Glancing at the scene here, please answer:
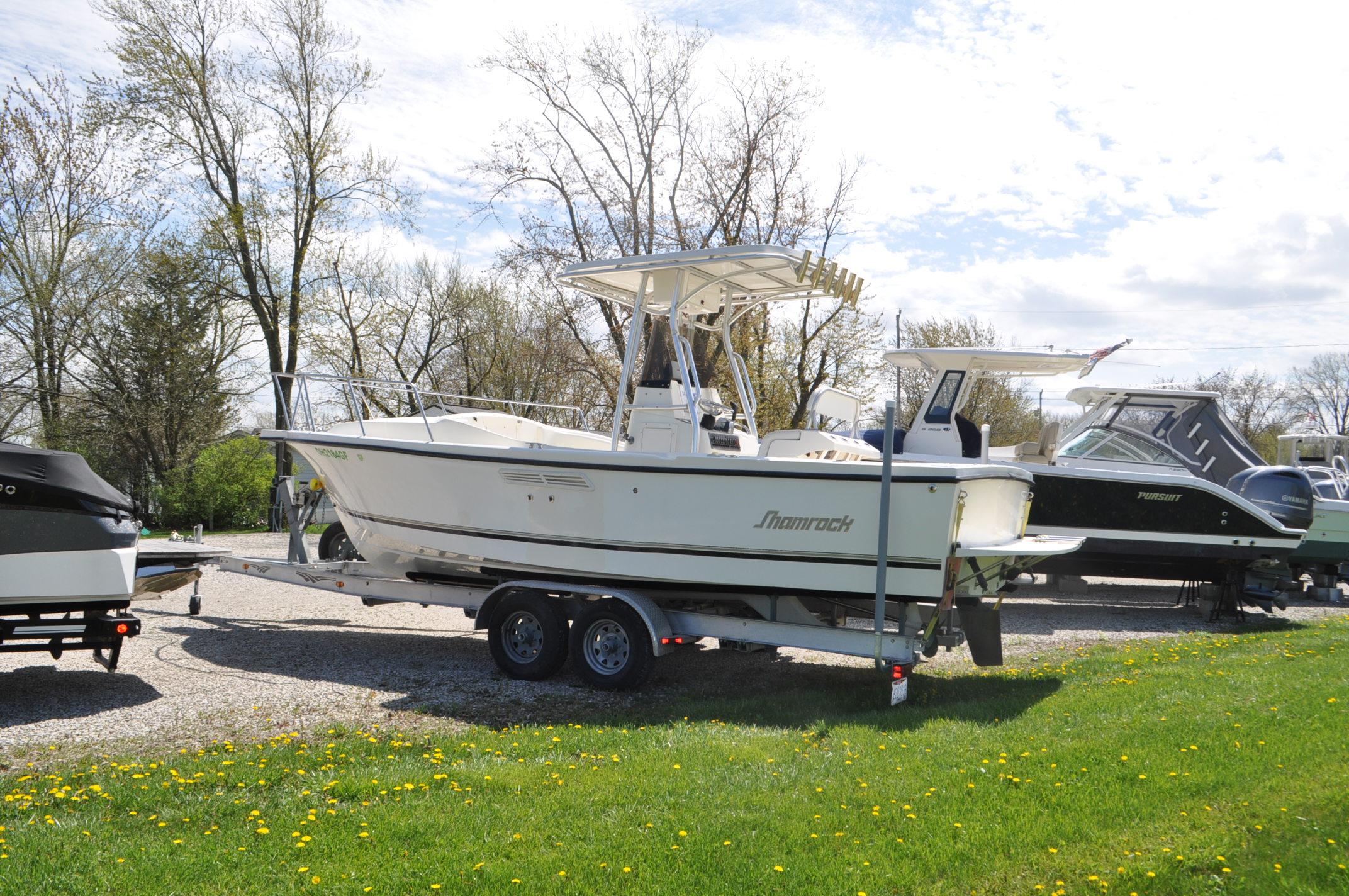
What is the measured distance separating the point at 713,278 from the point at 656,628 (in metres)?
3.00


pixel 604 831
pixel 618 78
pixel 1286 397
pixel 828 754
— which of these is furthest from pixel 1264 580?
pixel 1286 397

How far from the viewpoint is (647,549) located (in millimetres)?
7562

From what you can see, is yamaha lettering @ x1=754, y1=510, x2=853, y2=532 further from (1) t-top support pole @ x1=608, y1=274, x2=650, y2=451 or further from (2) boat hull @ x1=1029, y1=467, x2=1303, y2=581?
(2) boat hull @ x1=1029, y1=467, x2=1303, y2=581

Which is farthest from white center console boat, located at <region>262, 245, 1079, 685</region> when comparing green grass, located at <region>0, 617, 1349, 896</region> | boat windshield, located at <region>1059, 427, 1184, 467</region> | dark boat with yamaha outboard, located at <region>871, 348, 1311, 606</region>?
boat windshield, located at <region>1059, 427, 1184, 467</region>

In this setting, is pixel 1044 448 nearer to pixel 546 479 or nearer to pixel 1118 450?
pixel 1118 450

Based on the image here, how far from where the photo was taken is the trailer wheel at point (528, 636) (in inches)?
314

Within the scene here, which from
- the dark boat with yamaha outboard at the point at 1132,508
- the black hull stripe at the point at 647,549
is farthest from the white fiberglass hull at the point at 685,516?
the dark boat with yamaha outboard at the point at 1132,508

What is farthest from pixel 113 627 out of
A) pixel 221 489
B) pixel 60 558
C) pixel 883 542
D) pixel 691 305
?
pixel 221 489

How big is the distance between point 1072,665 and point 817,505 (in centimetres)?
335

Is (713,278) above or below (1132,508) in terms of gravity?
above

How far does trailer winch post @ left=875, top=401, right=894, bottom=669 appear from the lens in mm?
6656

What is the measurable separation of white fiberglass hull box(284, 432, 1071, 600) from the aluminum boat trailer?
0.22 meters

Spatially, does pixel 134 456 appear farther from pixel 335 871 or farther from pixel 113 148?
pixel 335 871

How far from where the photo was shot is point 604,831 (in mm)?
4359
